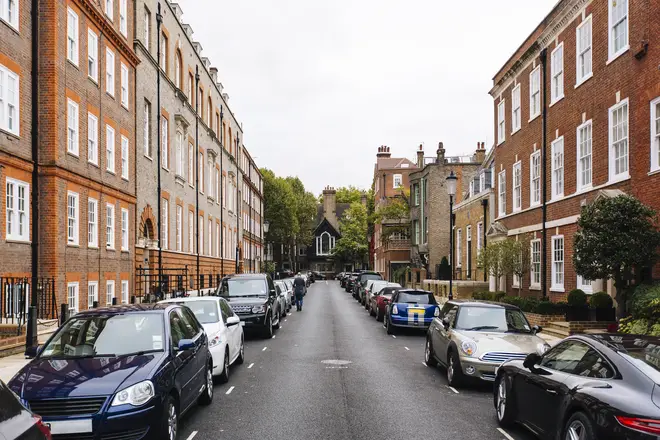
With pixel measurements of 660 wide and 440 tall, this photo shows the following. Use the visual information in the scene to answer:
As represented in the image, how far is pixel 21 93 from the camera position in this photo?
17.7 meters

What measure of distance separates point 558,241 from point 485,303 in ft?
36.7

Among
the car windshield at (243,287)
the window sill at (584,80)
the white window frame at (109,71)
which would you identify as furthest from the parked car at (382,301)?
the white window frame at (109,71)

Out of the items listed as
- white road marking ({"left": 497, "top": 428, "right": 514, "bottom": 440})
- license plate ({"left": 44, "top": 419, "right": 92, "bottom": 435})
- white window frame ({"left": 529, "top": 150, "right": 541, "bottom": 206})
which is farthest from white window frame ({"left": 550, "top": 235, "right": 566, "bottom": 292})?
license plate ({"left": 44, "top": 419, "right": 92, "bottom": 435})

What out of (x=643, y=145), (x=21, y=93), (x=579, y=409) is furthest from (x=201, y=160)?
(x=579, y=409)

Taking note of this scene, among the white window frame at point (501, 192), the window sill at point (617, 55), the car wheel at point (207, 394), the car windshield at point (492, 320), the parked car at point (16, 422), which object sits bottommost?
the car wheel at point (207, 394)

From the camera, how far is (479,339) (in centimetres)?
1085

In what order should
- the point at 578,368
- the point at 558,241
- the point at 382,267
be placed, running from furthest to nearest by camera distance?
the point at 382,267 → the point at 558,241 → the point at 578,368

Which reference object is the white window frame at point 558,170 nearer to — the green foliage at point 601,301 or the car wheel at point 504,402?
the green foliage at point 601,301

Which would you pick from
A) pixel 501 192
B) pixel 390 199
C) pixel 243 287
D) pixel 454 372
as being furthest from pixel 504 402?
pixel 390 199

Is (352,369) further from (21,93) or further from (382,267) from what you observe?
(382,267)

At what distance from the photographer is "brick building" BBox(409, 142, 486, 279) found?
2073 inches

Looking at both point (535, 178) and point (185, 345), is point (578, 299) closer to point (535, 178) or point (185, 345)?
point (535, 178)

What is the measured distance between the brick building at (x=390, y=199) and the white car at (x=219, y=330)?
5089cm

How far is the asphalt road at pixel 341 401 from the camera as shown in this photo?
7.95m
